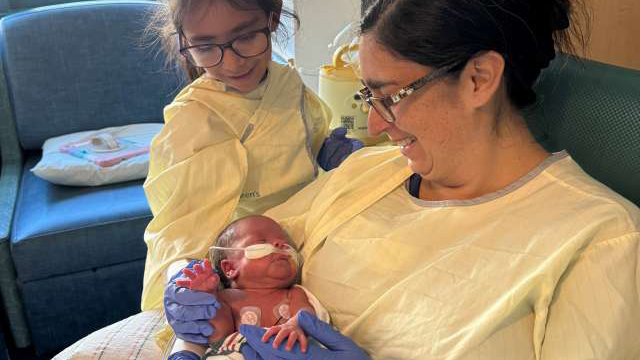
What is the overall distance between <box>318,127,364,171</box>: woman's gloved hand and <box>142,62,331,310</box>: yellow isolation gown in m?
0.05

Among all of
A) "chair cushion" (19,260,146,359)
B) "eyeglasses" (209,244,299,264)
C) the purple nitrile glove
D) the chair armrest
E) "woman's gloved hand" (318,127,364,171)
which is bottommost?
"chair cushion" (19,260,146,359)

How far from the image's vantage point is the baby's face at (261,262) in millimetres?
1385

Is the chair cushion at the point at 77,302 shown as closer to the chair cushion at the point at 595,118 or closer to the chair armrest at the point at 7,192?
the chair armrest at the point at 7,192

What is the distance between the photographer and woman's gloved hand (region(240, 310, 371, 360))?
1134mm

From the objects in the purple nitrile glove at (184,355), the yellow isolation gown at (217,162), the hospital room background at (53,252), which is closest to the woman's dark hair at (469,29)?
the yellow isolation gown at (217,162)

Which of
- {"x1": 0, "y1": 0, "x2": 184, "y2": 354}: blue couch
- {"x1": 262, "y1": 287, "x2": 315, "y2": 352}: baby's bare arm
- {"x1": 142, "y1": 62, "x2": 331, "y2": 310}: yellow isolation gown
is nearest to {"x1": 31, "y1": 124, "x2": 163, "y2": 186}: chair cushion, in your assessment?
{"x1": 0, "y1": 0, "x2": 184, "y2": 354}: blue couch

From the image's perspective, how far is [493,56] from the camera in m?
1.08

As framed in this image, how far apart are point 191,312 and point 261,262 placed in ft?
0.66

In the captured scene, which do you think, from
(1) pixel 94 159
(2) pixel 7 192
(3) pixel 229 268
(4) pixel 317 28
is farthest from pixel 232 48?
(2) pixel 7 192

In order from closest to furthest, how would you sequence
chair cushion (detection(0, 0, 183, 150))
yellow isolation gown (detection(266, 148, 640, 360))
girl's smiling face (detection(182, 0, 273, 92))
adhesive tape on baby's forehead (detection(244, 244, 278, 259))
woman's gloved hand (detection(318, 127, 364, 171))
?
yellow isolation gown (detection(266, 148, 640, 360)) < adhesive tape on baby's forehead (detection(244, 244, 278, 259)) < girl's smiling face (detection(182, 0, 273, 92)) < woman's gloved hand (detection(318, 127, 364, 171)) < chair cushion (detection(0, 0, 183, 150))

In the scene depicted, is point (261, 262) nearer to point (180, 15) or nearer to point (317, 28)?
point (180, 15)

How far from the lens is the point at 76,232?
7.68ft

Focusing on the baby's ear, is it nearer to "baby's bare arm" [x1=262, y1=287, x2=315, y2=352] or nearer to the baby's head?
the baby's head

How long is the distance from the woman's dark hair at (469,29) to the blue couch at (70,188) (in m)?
1.61
